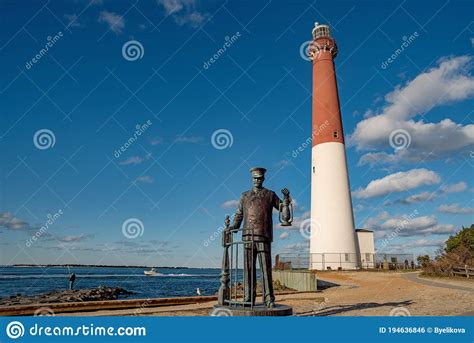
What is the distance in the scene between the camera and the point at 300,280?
59.7 feet

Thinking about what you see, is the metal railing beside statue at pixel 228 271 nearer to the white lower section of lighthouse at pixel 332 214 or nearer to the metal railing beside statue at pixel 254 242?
the metal railing beside statue at pixel 254 242

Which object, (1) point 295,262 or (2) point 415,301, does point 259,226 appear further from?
(1) point 295,262

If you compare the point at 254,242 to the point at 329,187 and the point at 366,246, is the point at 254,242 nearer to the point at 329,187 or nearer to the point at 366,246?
the point at 329,187

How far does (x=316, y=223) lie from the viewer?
30.1 meters

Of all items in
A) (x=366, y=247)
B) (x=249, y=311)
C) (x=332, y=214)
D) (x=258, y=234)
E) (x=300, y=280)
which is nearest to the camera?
(x=249, y=311)

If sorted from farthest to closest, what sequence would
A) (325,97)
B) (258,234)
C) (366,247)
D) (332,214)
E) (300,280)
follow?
1. (366,247)
2. (325,97)
3. (332,214)
4. (300,280)
5. (258,234)

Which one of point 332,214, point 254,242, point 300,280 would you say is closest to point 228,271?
point 254,242

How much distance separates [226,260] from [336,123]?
2356 cm

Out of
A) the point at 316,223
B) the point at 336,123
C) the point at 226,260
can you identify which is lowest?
the point at 226,260

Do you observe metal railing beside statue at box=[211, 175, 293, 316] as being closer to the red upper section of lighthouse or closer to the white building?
the red upper section of lighthouse

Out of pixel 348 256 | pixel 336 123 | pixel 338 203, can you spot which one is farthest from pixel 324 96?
pixel 348 256

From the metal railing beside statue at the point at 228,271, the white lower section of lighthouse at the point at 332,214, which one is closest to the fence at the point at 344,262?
the white lower section of lighthouse at the point at 332,214

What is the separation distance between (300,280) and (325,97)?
653 inches

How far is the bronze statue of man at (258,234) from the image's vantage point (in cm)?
819
